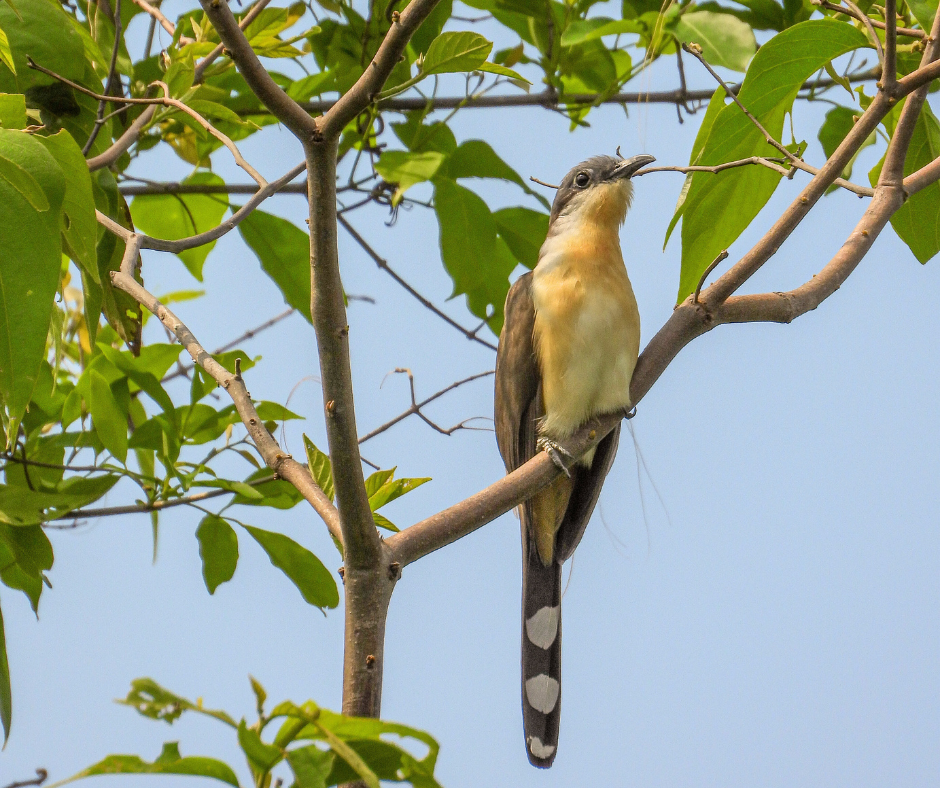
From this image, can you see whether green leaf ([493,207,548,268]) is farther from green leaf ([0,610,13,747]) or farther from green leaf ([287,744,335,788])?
green leaf ([287,744,335,788])

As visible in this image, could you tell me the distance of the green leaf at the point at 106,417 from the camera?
243 centimetres

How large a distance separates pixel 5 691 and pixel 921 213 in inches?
93.7

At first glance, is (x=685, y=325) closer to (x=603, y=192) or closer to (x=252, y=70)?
(x=252, y=70)

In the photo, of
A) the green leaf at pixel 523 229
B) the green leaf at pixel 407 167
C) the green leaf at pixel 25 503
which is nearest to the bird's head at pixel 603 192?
the green leaf at pixel 523 229

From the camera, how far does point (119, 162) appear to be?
2838 millimetres

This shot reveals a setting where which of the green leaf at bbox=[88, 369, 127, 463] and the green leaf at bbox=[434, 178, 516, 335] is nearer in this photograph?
the green leaf at bbox=[88, 369, 127, 463]

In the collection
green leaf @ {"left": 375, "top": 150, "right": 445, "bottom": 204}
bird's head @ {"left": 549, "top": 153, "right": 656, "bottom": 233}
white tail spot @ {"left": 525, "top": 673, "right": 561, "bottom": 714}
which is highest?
bird's head @ {"left": 549, "top": 153, "right": 656, "bottom": 233}

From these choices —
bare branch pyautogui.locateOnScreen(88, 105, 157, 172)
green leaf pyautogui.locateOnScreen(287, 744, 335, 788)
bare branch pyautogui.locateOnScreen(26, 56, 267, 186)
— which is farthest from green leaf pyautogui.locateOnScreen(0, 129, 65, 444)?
bare branch pyautogui.locateOnScreen(88, 105, 157, 172)

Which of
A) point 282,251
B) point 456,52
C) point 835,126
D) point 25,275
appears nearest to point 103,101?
point 282,251

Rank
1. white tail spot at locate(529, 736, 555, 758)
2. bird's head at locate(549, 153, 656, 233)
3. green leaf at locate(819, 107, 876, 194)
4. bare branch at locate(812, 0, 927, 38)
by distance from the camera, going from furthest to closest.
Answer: bird's head at locate(549, 153, 656, 233) → white tail spot at locate(529, 736, 555, 758) → green leaf at locate(819, 107, 876, 194) → bare branch at locate(812, 0, 927, 38)

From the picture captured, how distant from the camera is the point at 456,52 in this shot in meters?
1.81

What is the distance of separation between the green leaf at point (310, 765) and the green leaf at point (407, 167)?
1.78 metres

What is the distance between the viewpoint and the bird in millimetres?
3064

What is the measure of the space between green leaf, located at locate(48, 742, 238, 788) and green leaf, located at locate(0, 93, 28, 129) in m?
0.95
